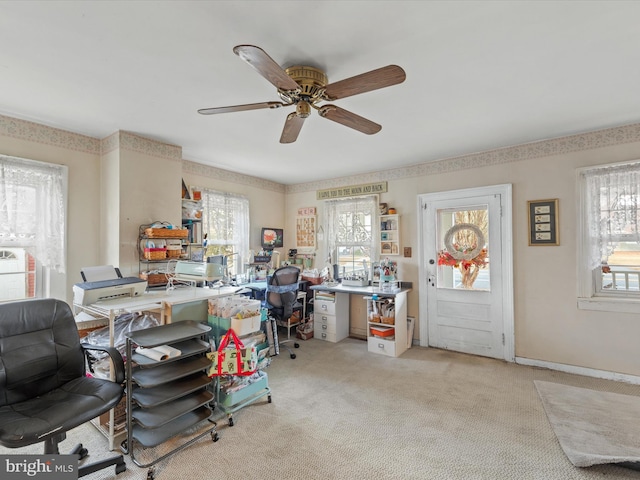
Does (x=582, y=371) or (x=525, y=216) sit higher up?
(x=525, y=216)

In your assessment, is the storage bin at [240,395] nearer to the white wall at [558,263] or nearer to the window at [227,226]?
the window at [227,226]

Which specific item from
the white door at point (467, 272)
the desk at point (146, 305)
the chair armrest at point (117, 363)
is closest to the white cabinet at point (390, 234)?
the white door at point (467, 272)

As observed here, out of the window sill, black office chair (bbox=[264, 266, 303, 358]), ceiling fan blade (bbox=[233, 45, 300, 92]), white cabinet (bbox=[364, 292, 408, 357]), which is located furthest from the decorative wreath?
ceiling fan blade (bbox=[233, 45, 300, 92])

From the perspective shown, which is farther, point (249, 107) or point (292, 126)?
point (292, 126)

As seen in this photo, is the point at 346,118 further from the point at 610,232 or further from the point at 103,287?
the point at 610,232

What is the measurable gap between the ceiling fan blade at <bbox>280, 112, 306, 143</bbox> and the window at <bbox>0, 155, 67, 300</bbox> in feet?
7.35

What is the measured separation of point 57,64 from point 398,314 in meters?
3.72

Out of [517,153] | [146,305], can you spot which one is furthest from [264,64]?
[517,153]

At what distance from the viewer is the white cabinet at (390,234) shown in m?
4.21

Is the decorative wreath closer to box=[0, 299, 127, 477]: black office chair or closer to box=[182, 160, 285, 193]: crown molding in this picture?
box=[182, 160, 285, 193]: crown molding

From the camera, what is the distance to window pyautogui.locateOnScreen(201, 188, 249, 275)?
414cm

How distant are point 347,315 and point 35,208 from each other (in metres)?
3.69

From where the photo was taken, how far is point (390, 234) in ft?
14.0

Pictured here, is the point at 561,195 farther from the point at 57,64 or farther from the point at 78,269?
the point at 78,269
